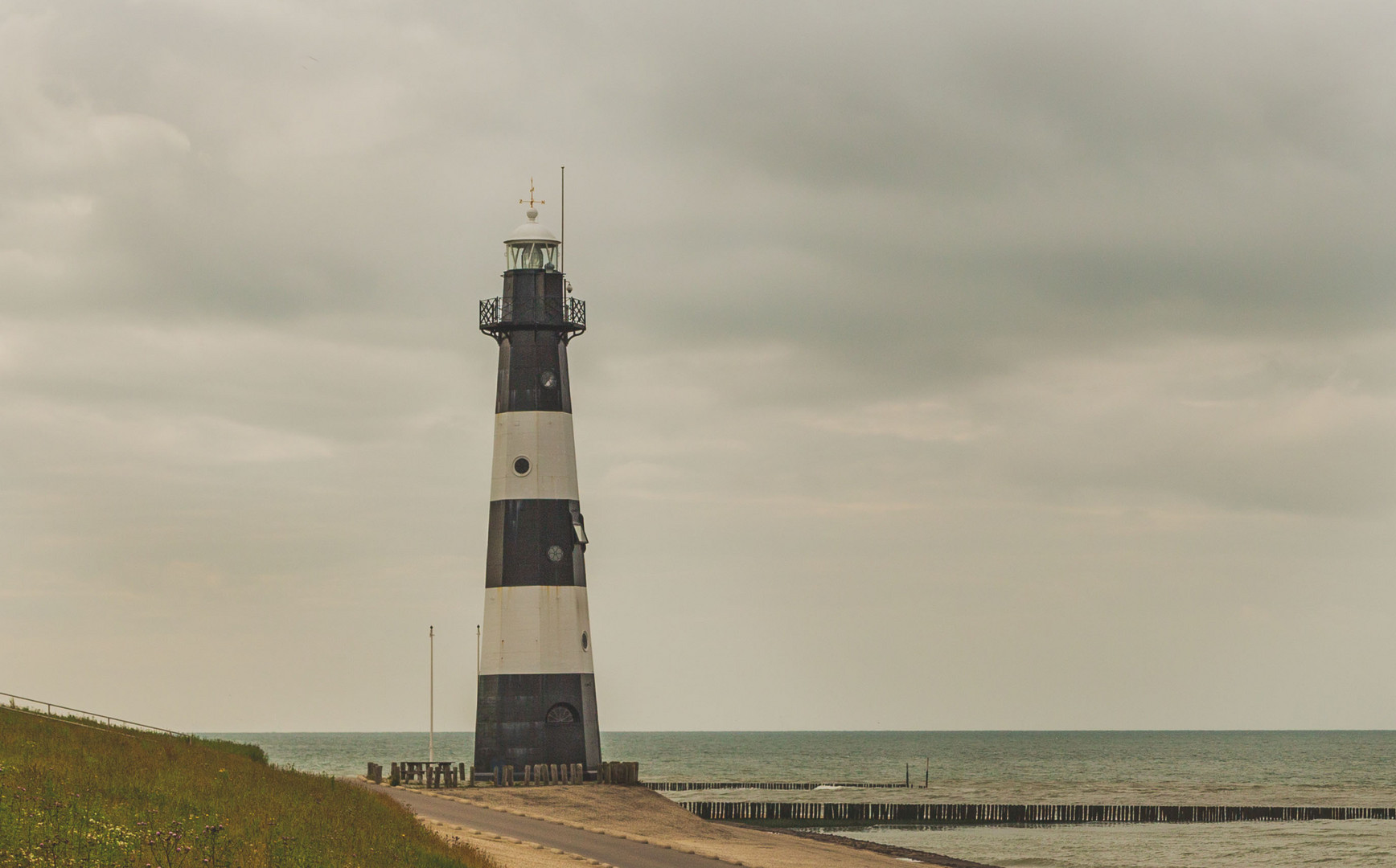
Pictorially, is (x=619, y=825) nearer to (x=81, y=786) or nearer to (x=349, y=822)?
(x=349, y=822)

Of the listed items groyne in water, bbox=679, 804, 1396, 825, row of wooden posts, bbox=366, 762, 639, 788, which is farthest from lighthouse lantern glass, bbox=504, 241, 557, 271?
groyne in water, bbox=679, 804, 1396, 825

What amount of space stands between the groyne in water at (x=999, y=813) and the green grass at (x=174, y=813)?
35.8 meters

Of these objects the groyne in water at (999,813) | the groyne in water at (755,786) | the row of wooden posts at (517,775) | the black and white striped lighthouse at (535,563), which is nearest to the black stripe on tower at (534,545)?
the black and white striped lighthouse at (535,563)

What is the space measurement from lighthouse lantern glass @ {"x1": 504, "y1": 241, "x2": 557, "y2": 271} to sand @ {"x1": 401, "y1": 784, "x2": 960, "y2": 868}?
1559 centimetres

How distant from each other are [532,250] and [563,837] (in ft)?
64.0

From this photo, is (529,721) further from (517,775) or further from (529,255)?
(529,255)

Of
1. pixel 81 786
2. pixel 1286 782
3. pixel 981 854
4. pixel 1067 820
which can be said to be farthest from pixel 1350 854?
pixel 1286 782

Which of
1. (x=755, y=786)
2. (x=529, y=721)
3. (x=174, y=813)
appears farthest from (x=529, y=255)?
(x=755, y=786)

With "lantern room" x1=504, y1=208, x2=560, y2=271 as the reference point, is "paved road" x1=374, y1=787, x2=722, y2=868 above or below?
below

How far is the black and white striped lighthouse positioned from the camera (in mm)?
43531

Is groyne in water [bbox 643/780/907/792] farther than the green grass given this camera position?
Yes

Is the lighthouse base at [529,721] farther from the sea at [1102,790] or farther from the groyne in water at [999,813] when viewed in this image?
the groyne in water at [999,813]

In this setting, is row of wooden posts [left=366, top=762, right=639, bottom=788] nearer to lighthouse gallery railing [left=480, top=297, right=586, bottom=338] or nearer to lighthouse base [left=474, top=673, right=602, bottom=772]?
lighthouse base [left=474, top=673, right=602, bottom=772]

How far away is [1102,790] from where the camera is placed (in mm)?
92250
